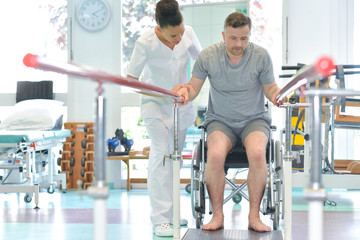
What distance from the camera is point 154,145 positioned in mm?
3389

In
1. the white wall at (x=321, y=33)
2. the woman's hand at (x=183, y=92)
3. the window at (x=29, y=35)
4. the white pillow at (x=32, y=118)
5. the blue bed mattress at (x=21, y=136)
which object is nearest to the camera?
the woman's hand at (x=183, y=92)

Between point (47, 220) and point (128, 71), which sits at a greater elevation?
point (128, 71)

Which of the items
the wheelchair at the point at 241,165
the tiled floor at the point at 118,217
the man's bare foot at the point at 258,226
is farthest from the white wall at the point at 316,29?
the man's bare foot at the point at 258,226

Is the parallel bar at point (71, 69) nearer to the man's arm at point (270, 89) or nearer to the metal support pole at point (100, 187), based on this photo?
the metal support pole at point (100, 187)

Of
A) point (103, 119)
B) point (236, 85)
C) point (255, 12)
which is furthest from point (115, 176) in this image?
point (103, 119)

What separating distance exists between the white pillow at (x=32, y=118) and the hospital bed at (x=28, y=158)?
16 centimetres

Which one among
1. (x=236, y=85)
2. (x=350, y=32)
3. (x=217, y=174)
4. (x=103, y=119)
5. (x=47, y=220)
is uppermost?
(x=350, y=32)

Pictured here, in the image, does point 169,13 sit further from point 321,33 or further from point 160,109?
point 321,33

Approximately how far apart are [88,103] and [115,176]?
951mm

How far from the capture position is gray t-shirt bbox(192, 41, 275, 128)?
2979 millimetres

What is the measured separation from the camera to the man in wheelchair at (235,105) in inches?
110

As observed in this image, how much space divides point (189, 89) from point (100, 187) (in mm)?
1701

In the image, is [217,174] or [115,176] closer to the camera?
[217,174]

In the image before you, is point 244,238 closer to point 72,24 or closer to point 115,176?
point 115,176
